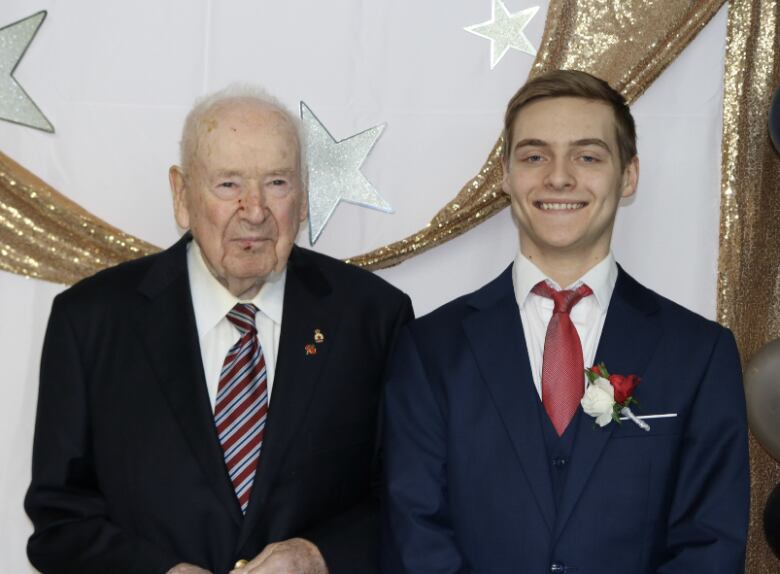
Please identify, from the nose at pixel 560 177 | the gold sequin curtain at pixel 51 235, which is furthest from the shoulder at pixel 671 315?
the gold sequin curtain at pixel 51 235

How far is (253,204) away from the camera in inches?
85.1

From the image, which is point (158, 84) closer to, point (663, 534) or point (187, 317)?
point (187, 317)

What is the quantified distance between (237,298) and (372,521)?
0.52 m

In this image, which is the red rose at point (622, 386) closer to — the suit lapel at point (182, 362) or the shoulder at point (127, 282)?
the suit lapel at point (182, 362)

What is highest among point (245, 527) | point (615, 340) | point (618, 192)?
point (618, 192)

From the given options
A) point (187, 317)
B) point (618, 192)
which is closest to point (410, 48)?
point (618, 192)

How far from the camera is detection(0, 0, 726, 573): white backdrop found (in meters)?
2.76

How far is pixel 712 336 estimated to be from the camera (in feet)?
6.95

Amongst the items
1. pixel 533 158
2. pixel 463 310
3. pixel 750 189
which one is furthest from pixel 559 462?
pixel 750 189

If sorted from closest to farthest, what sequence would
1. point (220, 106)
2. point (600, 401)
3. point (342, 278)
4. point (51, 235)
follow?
point (600, 401) < point (220, 106) < point (342, 278) < point (51, 235)

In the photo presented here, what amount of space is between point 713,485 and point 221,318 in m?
0.98

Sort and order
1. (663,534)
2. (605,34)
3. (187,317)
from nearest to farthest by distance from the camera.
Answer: (663,534), (187,317), (605,34)

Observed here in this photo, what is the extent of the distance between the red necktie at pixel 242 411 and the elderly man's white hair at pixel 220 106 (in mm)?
372

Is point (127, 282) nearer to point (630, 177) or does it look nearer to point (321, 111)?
point (321, 111)
